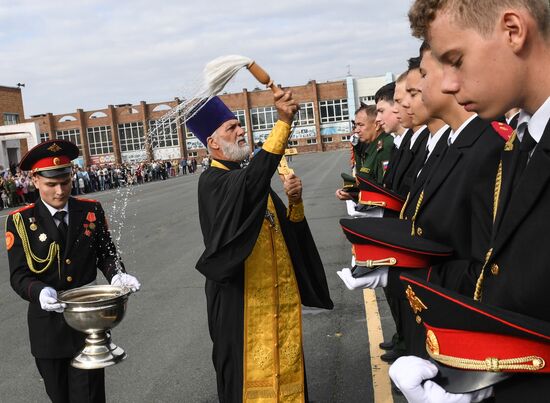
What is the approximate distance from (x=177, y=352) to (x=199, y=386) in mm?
816

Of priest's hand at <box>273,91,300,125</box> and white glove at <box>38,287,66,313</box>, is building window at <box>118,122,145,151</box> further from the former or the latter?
priest's hand at <box>273,91,300,125</box>

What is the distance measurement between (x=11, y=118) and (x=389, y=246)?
55.6m

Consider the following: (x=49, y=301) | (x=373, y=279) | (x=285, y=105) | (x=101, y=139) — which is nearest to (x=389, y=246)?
(x=373, y=279)

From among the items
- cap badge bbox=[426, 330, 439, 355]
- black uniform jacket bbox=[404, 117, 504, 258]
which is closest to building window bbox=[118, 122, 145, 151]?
black uniform jacket bbox=[404, 117, 504, 258]

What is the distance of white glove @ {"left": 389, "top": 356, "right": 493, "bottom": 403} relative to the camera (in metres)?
1.48

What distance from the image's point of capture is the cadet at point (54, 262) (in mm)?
3318

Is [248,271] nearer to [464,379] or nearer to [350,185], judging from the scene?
[350,185]

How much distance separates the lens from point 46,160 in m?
3.42

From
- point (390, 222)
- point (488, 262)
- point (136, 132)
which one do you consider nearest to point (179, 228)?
point (390, 222)

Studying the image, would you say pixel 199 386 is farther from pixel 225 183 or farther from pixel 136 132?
pixel 136 132

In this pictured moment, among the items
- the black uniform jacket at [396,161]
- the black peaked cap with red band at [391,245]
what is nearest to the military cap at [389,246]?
the black peaked cap with red band at [391,245]

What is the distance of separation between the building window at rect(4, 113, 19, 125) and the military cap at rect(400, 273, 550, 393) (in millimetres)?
54908

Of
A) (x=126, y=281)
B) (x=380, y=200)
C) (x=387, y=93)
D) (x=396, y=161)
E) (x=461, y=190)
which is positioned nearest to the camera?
(x=461, y=190)

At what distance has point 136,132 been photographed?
3211 inches
